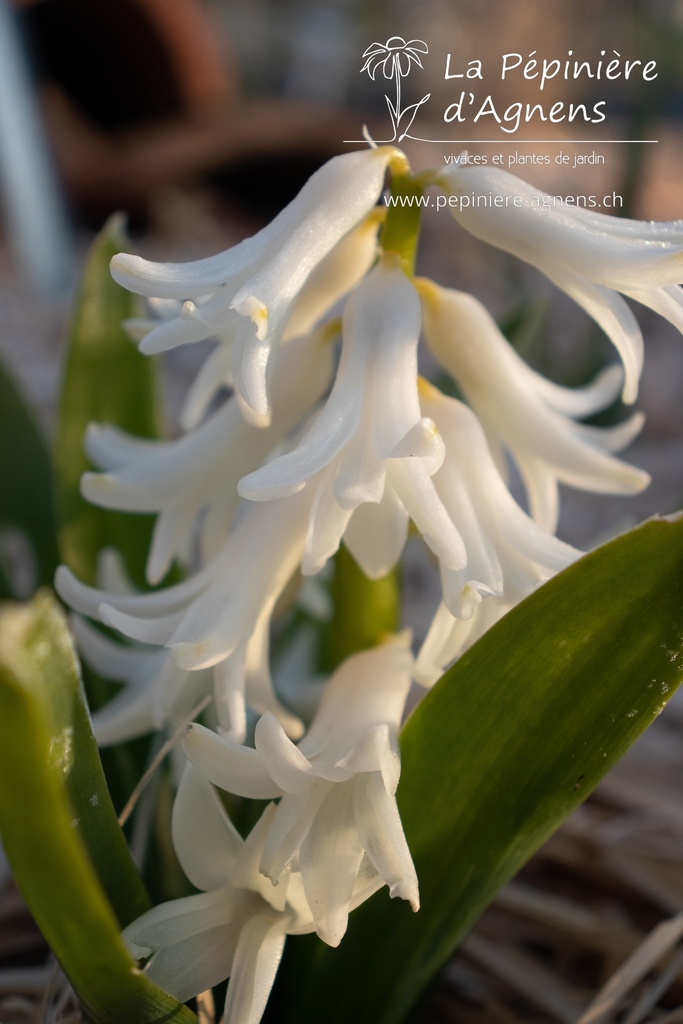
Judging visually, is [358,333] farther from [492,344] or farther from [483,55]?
[483,55]

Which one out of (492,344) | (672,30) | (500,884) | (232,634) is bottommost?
(500,884)

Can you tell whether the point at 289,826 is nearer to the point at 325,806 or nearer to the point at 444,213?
the point at 325,806

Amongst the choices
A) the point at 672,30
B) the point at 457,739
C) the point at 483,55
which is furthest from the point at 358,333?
the point at 483,55

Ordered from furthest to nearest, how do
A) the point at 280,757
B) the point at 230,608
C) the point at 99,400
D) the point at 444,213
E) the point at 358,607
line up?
the point at 444,213, the point at 99,400, the point at 358,607, the point at 230,608, the point at 280,757

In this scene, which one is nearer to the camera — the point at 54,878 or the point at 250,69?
the point at 54,878

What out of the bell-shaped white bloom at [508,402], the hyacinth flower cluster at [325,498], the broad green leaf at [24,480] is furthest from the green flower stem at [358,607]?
the broad green leaf at [24,480]

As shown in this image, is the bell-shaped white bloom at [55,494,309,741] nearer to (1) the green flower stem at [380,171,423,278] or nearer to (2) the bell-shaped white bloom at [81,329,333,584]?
(2) the bell-shaped white bloom at [81,329,333,584]

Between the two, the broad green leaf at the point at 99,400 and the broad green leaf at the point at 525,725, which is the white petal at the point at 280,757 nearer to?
the broad green leaf at the point at 525,725

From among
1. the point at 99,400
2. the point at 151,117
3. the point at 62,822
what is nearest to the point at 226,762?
the point at 62,822
